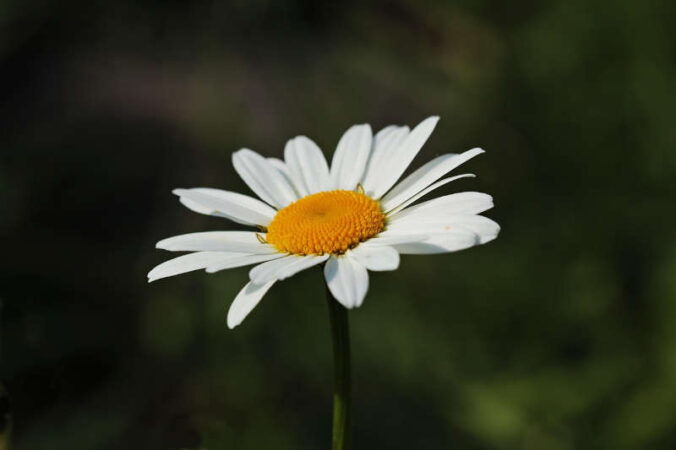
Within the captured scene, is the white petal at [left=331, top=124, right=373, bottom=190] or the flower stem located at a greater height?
the white petal at [left=331, top=124, right=373, bottom=190]

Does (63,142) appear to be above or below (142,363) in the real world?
above

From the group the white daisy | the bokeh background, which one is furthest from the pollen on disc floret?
the bokeh background

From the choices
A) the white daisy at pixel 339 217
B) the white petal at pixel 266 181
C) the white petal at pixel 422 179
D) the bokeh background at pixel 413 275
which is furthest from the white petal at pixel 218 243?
the bokeh background at pixel 413 275

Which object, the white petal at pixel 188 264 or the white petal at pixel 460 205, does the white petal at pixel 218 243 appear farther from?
the white petal at pixel 460 205

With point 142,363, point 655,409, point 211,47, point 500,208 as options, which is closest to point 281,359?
point 142,363

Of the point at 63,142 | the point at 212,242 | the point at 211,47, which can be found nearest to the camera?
the point at 212,242

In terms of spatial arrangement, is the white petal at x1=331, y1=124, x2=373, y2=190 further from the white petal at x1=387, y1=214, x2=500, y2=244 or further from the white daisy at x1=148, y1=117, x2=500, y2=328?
the white petal at x1=387, y1=214, x2=500, y2=244

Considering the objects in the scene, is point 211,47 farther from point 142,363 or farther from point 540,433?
point 540,433

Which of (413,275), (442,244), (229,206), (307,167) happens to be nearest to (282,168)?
(307,167)
